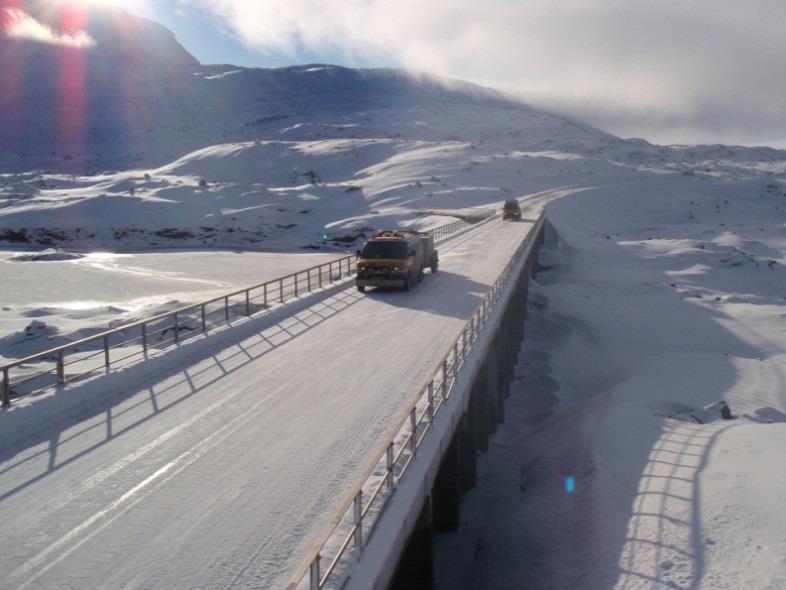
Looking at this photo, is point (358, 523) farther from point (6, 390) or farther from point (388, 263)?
point (388, 263)

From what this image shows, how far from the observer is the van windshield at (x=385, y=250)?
27.4 meters

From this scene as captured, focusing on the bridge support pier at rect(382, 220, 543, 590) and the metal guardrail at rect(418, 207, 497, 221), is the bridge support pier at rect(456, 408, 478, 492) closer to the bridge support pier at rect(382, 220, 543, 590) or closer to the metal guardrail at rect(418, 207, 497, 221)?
the bridge support pier at rect(382, 220, 543, 590)

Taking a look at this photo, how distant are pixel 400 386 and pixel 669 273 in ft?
134

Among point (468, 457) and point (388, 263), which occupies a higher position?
point (388, 263)

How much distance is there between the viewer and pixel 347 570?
7.87 m

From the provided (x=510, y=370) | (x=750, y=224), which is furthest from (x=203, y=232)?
(x=510, y=370)

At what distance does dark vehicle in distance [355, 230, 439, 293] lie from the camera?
27.0 meters

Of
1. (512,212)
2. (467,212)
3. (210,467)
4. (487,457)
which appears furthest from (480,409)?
(467,212)

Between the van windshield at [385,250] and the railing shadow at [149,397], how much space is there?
5.78 metres

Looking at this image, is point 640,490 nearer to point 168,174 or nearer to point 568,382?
point 568,382

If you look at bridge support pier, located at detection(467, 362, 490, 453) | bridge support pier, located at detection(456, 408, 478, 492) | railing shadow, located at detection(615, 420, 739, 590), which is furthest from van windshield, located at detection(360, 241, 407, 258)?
railing shadow, located at detection(615, 420, 739, 590)

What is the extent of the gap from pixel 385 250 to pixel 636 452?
14.0m

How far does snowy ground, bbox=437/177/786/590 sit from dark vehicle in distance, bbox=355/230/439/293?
528 centimetres

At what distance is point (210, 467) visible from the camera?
1094 cm
